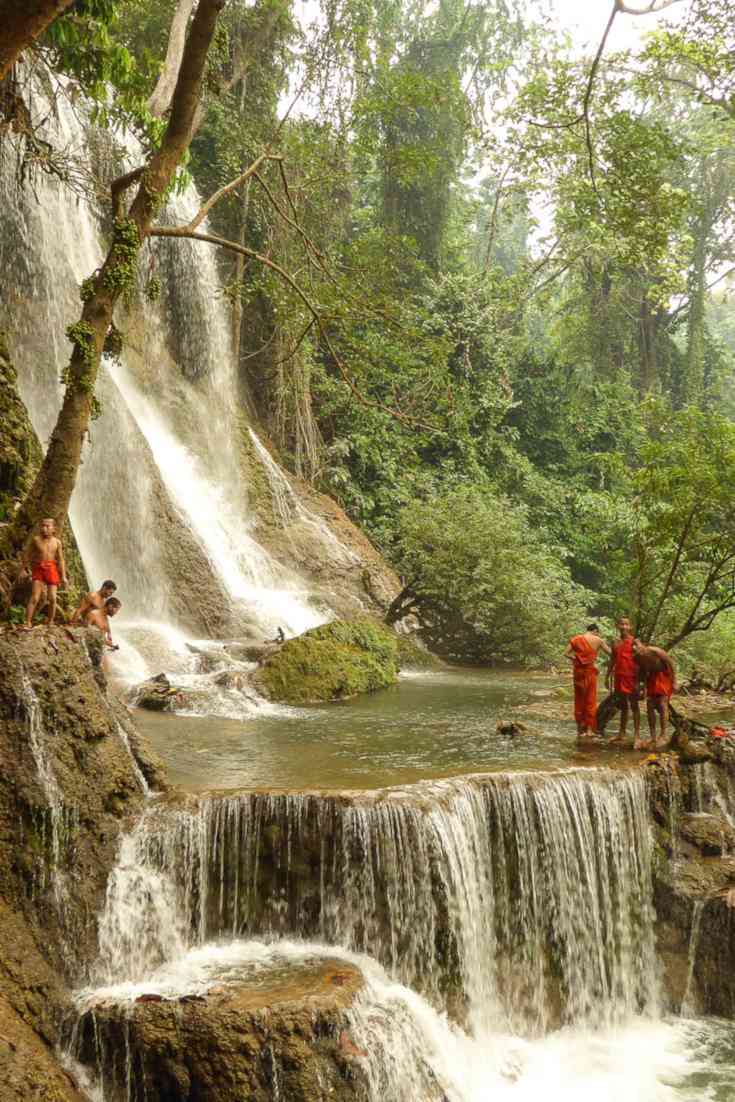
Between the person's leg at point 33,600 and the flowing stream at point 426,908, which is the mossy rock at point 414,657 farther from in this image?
the person's leg at point 33,600

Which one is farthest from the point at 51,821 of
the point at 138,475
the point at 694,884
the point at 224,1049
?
the point at 138,475

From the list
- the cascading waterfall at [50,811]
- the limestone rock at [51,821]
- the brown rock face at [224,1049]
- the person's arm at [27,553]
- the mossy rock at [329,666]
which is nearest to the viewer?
the brown rock face at [224,1049]

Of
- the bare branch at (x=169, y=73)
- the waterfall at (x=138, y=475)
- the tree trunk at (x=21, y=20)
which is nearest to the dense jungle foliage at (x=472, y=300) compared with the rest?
the bare branch at (x=169, y=73)

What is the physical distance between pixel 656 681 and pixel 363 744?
11.0 feet

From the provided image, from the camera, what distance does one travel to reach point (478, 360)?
27.7 meters

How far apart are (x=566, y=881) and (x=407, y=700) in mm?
5634

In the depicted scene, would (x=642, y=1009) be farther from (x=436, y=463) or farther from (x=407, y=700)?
(x=436, y=463)

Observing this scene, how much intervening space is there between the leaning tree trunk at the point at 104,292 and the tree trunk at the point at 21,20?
4212mm

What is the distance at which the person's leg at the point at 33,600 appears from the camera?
7938 millimetres

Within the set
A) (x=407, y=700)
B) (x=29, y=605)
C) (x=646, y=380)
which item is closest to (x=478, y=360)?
(x=646, y=380)

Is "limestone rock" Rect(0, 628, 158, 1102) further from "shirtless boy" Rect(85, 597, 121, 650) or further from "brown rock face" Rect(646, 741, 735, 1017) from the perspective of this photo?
"brown rock face" Rect(646, 741, 735, 1017)

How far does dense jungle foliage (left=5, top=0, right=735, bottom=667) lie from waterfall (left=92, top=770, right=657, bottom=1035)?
186 inches

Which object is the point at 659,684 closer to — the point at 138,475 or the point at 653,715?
the point at 653,715

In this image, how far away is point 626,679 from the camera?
10.2m
